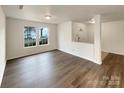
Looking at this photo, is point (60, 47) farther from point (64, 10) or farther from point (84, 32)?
point (64, 10)

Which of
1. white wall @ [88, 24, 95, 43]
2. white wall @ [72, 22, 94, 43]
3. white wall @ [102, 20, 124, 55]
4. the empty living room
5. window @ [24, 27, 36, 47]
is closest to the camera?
the empty living room

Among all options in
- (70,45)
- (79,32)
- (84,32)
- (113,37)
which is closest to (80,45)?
(70,45)

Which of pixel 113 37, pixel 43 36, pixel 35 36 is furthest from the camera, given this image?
pixel 43 36

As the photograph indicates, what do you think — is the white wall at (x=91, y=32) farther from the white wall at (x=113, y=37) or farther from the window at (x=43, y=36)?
the window at (x=43, y=36)

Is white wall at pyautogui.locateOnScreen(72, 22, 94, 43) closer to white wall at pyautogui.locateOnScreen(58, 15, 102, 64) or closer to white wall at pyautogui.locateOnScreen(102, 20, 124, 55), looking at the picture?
white wall at pyautogui.locateOnScreen(58, 15, 102, 64)

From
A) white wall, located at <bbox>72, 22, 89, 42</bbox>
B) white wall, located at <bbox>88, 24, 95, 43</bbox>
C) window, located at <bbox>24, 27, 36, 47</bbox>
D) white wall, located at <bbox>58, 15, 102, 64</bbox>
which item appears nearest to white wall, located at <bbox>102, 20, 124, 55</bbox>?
white wall, located at <bbox>88, 24, 95, 43</bbox>

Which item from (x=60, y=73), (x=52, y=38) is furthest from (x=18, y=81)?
(x=52, y=38)

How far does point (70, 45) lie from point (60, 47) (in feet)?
4.94

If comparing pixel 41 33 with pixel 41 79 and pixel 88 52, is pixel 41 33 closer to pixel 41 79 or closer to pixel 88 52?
pixel 88 52

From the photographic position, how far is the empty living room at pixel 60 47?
9.38 ft

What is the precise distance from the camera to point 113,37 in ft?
20.9

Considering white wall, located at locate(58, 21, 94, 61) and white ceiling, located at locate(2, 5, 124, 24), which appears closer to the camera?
white ceiling, located at locate(2, 5, 124, 24)

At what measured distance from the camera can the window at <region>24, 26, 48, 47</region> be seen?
6.05 metres
